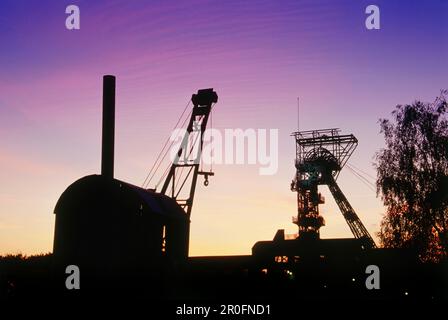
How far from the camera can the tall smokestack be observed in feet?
82.4

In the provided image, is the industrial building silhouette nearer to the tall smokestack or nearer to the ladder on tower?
A: the tall smokestack

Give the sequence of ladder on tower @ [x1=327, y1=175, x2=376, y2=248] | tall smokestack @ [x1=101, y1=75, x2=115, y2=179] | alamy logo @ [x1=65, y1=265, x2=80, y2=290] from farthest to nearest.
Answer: ladder on tower @ [x1=327, y1=175, x2=376, y2=248] → tall smokestack @ [x1=101, y1=75, x2=115, y2=179] → alamy logo @ [x1=65, y1=265, x2=80, y2=290]

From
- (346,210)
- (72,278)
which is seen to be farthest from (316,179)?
(72,278)

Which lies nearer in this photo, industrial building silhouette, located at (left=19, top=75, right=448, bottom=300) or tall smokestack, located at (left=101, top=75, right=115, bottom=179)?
industrial building silhouette, located at (left=19, top=75, right=448, bottom=300)

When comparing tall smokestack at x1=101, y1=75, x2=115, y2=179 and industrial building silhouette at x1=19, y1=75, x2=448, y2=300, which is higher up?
tall smokestack at x1=101, y1=75, x2=115, y2=179

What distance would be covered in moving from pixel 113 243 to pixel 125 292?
2.41m

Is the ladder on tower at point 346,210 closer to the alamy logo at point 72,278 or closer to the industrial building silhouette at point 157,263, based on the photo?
the industrial building silhouette at point 157,263

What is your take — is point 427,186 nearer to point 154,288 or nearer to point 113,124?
point 154,288

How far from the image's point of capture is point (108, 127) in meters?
25.8

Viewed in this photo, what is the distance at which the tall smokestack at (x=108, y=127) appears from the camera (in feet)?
82.4

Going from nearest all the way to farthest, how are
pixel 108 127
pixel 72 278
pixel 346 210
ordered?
pixel 72 278
pixel 108 127
pixel 346 210

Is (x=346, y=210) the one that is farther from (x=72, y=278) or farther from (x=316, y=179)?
(x=72, y=278)

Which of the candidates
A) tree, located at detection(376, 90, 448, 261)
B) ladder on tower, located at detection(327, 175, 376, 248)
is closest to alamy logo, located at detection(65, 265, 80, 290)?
tree, located at detection(376, 90, 448, 261)
